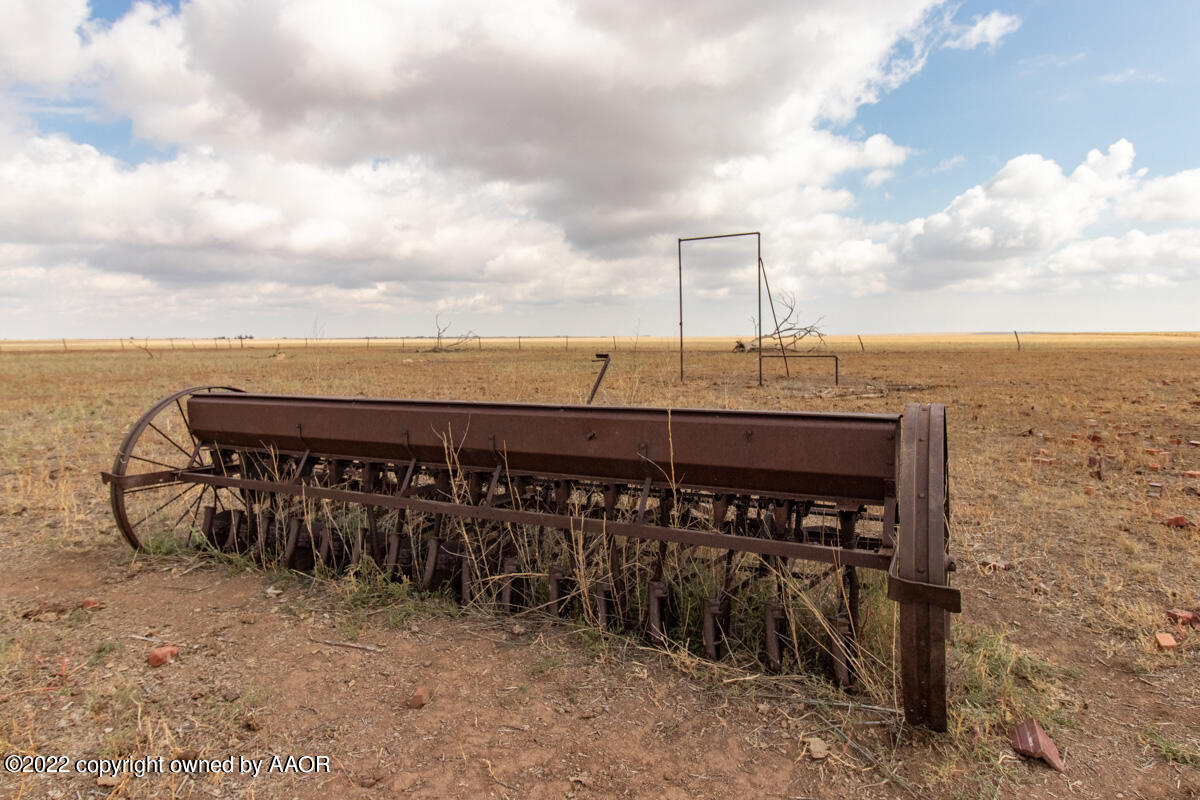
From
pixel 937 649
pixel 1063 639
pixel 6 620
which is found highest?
pixel 937 649

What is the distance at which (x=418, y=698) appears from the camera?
3.25m

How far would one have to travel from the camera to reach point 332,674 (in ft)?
11.6

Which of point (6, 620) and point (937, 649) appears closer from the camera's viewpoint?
point (937, 649)

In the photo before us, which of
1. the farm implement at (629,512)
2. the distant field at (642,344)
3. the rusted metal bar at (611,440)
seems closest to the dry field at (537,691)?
the farm implement at (629,512)

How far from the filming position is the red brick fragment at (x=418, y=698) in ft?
10.6

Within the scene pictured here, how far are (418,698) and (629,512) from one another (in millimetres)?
1902

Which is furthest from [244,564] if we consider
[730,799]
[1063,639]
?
[1063,639]

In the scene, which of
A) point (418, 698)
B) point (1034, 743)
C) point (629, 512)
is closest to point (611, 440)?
point (629, 512)

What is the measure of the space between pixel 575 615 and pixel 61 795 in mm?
2413

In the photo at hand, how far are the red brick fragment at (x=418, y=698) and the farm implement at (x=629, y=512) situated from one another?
2.98 ft

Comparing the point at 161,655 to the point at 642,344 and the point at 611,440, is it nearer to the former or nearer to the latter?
the point at 611,440

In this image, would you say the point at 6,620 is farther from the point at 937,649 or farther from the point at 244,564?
the point at 937,649

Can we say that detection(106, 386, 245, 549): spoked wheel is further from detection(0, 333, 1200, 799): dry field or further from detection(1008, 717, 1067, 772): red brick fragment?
detection(1008, 717, 1067, 772): red brick fragment

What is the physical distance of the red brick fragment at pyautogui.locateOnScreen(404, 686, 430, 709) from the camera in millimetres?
3232
